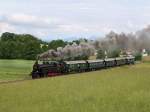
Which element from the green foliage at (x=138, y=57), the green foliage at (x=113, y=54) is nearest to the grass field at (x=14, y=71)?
the green foliage at (x=113, y=54)

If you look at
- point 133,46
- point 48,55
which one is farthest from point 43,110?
point 133,46

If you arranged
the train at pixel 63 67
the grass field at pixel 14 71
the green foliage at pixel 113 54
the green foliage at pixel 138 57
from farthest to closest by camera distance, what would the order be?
the green foliage at pixel 138 57 < the green foliage at pixel 113 54 < the grass field at pixel 14 71 < the train at pixel 63 67

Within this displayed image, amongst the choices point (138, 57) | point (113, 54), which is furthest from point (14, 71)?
point (138, 57)

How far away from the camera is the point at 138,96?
2325 centimetres

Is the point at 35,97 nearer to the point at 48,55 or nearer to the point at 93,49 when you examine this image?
the point at 48,55

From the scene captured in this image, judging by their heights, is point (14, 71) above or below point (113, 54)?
below

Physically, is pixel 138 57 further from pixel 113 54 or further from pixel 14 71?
pixel 14 71

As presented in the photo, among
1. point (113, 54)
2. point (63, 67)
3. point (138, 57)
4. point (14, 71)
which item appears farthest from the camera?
point (138, 57)

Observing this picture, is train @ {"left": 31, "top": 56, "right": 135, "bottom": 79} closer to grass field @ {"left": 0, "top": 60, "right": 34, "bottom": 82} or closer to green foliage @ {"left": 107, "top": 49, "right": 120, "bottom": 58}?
grass field @ {"left": 0, "top": 60, "right": 34, "bottom": 82}

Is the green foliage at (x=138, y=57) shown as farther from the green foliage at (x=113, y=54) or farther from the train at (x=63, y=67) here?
the train at (x=63, y=67)

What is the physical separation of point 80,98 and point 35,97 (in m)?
2.76

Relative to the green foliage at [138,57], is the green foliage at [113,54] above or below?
above

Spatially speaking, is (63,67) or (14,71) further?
(14,71)

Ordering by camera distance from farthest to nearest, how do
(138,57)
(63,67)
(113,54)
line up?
1. (138,57)
2. (113,54)
3. (63,67)
